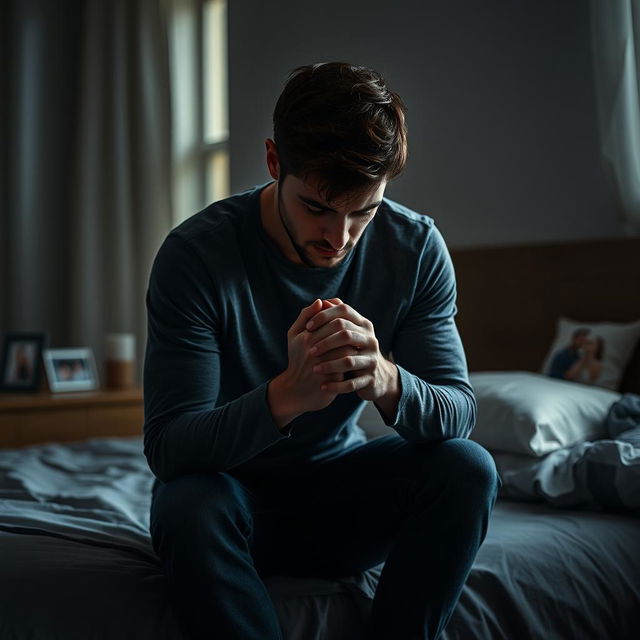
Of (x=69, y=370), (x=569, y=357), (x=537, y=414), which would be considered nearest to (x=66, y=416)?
(x=69, y=370)

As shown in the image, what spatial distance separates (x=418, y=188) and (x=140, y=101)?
5.60 ft

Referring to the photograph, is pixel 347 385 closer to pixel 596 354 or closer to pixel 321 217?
pixel 321 217

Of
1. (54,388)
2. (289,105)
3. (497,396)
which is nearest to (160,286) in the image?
(289,105)

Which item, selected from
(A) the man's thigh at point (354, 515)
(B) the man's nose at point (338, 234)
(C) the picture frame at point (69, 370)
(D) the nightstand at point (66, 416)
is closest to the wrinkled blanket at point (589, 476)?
(A) the man's thigh at point (354, 515)

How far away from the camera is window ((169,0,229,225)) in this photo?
396 centimetres

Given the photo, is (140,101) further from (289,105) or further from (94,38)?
(289,105)

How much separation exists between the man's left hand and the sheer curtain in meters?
2.92

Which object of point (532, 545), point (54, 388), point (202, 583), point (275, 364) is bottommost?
point (54, 388)

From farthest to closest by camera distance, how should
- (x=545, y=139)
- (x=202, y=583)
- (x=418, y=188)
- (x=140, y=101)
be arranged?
(x=140, y=101)
(x=418, y=188)
(x=545, y=139)
(x=202, y=583)

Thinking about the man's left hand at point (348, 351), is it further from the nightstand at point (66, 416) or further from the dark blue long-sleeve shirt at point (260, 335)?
the nightstand at point (66, 416)

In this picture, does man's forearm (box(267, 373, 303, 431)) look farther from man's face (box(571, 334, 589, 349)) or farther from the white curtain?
the white curtain

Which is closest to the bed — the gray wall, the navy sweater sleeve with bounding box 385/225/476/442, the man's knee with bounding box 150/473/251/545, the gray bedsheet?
the gray bedsheet

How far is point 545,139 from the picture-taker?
251cm

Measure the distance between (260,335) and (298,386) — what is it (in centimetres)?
22
